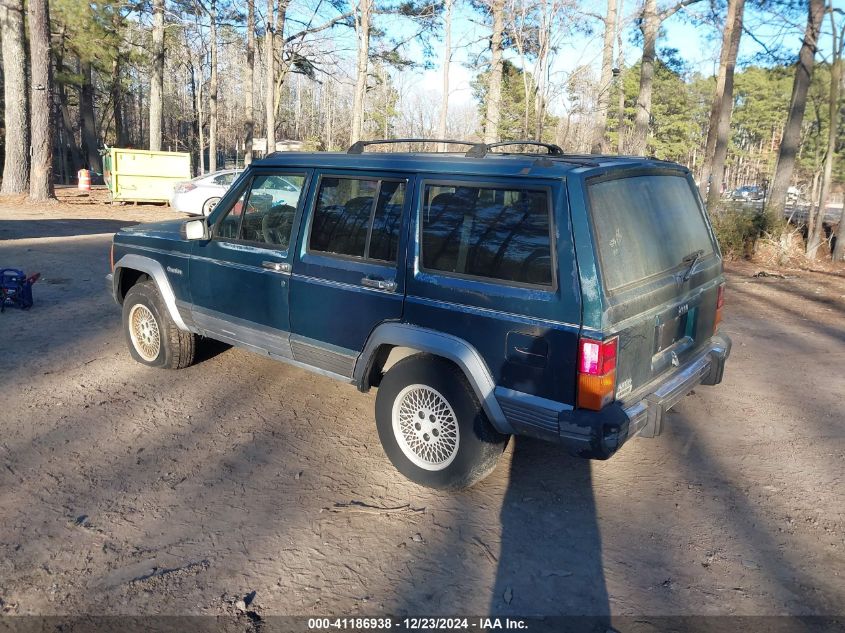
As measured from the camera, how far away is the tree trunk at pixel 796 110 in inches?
545

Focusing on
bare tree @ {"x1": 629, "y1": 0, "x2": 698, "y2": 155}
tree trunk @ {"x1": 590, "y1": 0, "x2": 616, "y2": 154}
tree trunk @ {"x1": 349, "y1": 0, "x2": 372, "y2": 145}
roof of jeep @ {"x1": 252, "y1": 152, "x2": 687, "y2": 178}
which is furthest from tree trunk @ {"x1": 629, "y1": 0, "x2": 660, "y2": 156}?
roof of jeep @ {"x1": 252, "y1": 152, "x2": 687, "y2": 178}

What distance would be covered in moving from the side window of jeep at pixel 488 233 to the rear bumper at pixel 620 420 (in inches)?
27.5

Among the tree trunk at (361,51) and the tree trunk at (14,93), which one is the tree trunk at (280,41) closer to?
the tree trunk at (361,51)

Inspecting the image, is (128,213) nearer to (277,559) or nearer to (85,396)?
(85,396)

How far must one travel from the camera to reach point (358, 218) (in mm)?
4184

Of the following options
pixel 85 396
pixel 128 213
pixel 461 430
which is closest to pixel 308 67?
pixel 128 213

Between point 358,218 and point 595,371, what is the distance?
6.02ft

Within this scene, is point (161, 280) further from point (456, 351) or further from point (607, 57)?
point (607, 57)

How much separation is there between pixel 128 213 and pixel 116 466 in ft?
55.1

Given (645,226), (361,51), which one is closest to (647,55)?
(361,51)

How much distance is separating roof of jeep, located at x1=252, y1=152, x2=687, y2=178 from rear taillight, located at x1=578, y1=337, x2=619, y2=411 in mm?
883

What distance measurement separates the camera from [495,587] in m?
3.07

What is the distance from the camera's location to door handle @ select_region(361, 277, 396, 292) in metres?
3.90

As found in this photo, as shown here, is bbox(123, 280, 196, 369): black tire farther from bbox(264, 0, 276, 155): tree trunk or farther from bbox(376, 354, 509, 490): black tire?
bbox(264, 0, 276, 155): tree trunk
